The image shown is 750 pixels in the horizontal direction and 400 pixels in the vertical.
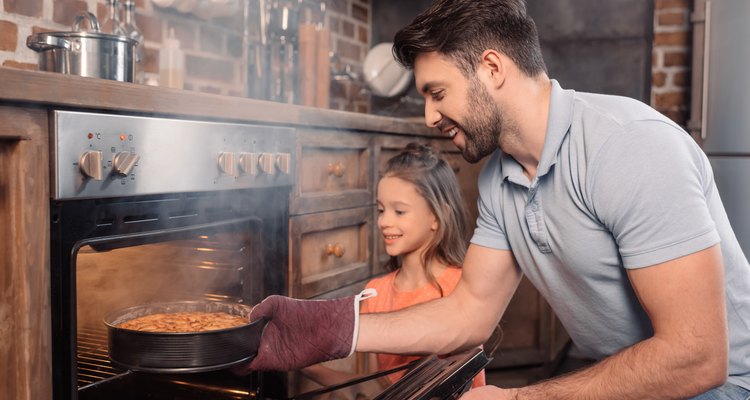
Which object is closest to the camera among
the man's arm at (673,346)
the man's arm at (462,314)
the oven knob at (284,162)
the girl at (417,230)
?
the man's arm at (673,346)

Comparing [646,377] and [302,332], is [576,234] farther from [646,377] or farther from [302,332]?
[302,332]

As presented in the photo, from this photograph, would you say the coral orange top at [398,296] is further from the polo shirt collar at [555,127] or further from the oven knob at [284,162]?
the polo shirt collar at [555,127]

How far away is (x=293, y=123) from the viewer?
65.3 inches

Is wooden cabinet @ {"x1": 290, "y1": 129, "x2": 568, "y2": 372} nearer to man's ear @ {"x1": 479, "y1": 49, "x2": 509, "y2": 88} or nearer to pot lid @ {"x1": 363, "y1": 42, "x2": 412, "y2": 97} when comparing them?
man's ear @ {"x1": 479, "y1": 49, "x2": 509, "y2": 88}

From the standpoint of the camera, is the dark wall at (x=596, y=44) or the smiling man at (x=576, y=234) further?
the dark wall at (x=596, y=44)

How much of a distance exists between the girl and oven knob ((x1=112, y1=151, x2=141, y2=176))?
83cm

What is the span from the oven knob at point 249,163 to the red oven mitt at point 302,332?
1.00ft

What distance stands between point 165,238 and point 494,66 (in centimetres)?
71

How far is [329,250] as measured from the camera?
6.24ft

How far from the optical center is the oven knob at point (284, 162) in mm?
1603

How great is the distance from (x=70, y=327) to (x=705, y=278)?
1.01 m

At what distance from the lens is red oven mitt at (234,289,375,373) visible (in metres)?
1.29

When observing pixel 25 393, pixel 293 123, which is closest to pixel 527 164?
pixel 293 123

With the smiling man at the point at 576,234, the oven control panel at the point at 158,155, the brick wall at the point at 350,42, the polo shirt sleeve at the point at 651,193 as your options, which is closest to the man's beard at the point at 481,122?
the smiling man at the point at 576,234
